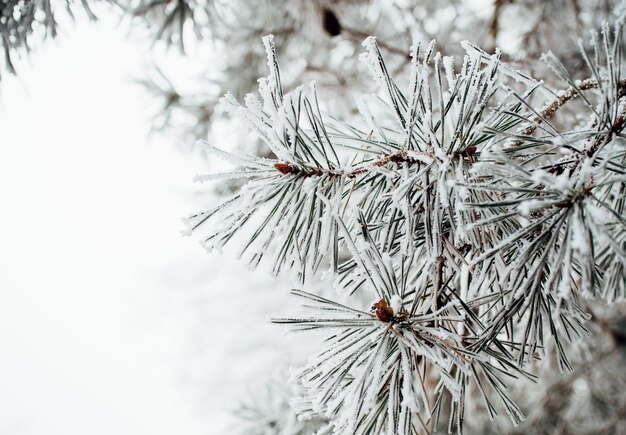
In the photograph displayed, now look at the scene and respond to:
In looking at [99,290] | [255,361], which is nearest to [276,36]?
[255,361]

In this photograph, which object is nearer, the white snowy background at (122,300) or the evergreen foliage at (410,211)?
the evergreen foliage at (410,211)

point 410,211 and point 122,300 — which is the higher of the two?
point 122,300

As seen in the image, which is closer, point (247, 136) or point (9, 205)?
point (247, 136)

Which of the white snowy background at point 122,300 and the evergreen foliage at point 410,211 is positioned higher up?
the white snowy background at point 122,300

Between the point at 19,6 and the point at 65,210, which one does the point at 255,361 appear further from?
the point at 65,210

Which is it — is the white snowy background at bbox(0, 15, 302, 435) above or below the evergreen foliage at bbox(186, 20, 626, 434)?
above

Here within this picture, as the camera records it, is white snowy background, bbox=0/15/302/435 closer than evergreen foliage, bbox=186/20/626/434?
No

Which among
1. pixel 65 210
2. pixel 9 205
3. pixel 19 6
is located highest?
pixel 9 205

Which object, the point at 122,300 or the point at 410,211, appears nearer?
the point at 410,211
